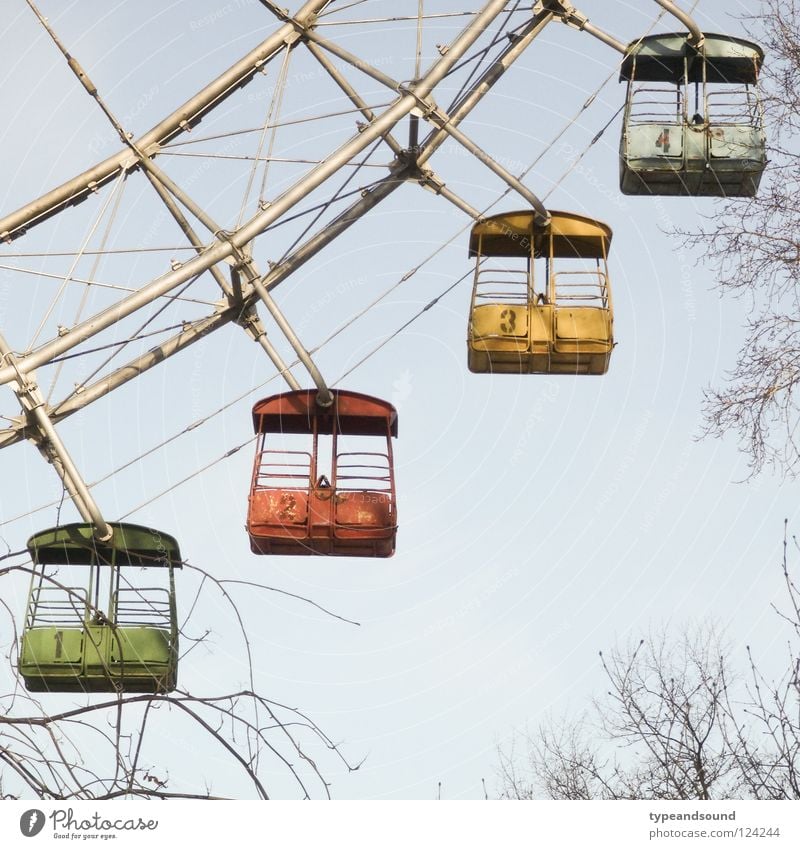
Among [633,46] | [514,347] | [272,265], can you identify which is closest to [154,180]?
[272,265]

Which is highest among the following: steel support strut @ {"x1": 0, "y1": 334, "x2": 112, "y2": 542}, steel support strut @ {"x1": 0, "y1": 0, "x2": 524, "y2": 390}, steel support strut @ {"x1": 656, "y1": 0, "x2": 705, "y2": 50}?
steel support strut @ {"x1": 656, "y1": 0, "x2": 705, "y2": 50}

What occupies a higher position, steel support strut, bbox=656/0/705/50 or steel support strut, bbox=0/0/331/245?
steel support strut, bbox=656/0/705/50

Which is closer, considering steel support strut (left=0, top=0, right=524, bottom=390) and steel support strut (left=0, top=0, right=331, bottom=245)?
steel support strut (left=0, top=0, right=524, bottom=390)

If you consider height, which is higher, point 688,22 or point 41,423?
point 688,22

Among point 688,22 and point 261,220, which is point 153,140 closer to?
point 261,220

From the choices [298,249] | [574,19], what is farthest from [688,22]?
[298,249]

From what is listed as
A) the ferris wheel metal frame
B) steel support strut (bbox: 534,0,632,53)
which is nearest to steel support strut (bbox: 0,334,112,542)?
the ferris wheel metal frame

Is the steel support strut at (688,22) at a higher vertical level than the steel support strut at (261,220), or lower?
higher

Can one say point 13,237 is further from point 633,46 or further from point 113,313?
point 633,46

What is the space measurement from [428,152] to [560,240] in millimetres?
1636

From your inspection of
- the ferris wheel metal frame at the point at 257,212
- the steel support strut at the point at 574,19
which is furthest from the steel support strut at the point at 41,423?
the steel support strut at the point at 574,19

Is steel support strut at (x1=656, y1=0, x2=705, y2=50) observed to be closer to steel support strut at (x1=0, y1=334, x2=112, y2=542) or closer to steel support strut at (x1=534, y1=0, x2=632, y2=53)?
steel support strut at (x1=534, y1=0, x2=632, y2=53)

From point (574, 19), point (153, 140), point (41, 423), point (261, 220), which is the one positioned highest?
point (574, 19)

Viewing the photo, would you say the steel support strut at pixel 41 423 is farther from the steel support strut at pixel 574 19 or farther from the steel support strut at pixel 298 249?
the steel support strut at pixel 574 19
